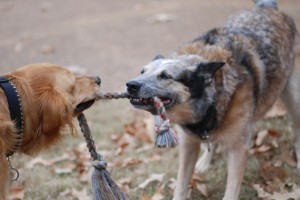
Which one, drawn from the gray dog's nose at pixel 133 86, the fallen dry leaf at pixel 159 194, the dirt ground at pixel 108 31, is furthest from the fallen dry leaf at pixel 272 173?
the dirt ground at pixel 108 31

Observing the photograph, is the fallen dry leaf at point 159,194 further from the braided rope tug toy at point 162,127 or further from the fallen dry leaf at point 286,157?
the fallen dry leaf at point 286,157

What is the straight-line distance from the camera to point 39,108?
136 inches

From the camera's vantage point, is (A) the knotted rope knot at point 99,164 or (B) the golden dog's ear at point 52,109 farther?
(A) the knotted rope knot at point 99,164

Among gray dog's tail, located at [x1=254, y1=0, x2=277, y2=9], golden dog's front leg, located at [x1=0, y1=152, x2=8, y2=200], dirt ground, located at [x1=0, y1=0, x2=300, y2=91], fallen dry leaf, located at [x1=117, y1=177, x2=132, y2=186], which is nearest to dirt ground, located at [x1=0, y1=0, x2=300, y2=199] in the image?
dirt ground, located at [x1=0, y1=0, x2=300, y2=91]

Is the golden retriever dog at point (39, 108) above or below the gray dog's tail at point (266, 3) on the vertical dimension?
below

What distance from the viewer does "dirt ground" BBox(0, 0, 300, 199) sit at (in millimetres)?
9359

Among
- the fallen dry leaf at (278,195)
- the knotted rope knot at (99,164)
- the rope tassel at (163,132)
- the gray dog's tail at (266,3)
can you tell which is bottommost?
the fallen dry leaf at (278,195)

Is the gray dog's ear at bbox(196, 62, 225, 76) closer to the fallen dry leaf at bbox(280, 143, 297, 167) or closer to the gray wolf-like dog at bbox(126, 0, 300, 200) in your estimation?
the gray wolf-like dog at bbox(126, 0, 300, 200)

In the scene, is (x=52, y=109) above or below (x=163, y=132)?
above

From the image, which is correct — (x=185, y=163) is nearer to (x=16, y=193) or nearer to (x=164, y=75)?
(x=164, y=75)

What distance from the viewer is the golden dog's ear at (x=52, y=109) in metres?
3.45

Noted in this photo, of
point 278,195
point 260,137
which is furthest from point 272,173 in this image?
point 260,137

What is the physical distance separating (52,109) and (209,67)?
145 cm

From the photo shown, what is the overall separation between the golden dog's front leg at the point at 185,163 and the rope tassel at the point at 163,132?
2.44 feet
